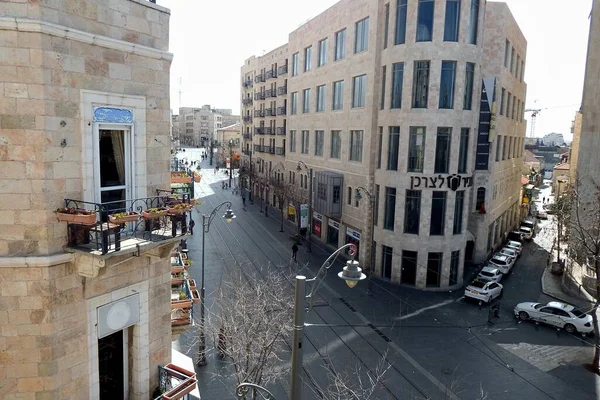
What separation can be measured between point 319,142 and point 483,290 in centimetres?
1978

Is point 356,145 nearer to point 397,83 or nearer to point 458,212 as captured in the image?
point 397,83

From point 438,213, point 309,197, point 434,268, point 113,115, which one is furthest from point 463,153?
point 113,115

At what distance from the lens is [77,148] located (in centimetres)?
786

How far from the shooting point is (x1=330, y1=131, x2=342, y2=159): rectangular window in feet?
119

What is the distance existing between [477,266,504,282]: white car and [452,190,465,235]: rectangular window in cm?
357

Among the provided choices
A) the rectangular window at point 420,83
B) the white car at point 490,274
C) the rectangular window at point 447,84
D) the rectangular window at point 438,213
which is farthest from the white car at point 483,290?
the rectangular window at point 420,83

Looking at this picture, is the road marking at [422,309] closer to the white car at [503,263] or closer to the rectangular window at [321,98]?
the white car at [503,263]

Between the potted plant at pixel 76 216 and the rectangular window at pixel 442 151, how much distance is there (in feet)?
78.4

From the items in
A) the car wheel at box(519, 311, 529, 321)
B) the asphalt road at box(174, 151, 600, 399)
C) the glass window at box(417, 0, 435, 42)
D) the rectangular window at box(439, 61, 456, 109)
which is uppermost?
the glass window at box(417, 0, 435, 42)

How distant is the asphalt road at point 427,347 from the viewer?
17.1m

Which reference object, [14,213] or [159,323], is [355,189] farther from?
[14,213]

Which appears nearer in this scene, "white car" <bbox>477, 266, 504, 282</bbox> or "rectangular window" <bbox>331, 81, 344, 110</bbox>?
"white car" <bbox>477, 266, 504, 282</bbox>

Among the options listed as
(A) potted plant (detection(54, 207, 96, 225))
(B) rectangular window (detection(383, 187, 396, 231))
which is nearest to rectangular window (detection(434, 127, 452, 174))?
(B) rectangular window (detection(383, 187, 396, 231))

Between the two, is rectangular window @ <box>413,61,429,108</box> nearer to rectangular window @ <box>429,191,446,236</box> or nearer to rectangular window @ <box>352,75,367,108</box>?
rectangular window @ <box>352,75,367,108</box>
